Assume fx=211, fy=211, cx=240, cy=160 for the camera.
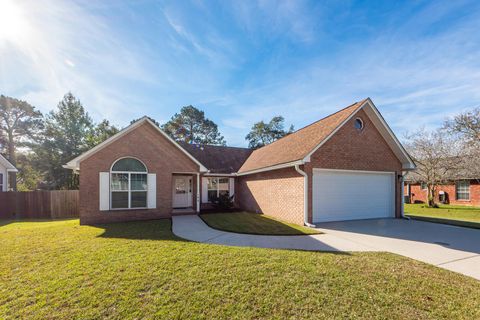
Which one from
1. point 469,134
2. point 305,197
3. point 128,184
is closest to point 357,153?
point 305,197

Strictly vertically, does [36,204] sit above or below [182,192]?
below

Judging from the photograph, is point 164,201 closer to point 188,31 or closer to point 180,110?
point 188,31

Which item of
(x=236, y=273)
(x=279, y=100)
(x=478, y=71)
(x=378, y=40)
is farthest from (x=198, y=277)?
(x=478, y=71)

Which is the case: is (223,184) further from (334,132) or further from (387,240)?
(387,240)

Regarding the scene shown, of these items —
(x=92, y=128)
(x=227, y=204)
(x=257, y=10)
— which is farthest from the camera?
(x=92, y=128)

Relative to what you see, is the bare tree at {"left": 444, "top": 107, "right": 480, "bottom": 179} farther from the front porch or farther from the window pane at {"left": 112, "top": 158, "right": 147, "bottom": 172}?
the window pane at {"left": 112, "top": 158, "right": 147, "bottom": 172}

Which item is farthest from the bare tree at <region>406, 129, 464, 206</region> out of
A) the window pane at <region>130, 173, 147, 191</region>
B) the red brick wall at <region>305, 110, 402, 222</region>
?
the window pane at <region>130, 173, 147, 191</region>

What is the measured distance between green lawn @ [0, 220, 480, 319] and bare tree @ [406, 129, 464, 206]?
20169 mm

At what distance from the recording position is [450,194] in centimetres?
2161

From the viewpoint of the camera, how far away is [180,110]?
32.9 metres

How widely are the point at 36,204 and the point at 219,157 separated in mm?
12879

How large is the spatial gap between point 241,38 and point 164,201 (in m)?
9.27

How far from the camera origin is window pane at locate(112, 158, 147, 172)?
10.9 m

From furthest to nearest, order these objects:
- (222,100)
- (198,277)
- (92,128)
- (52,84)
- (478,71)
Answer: (92,128), (222,100), (478,71), (52,84), (198,277)
